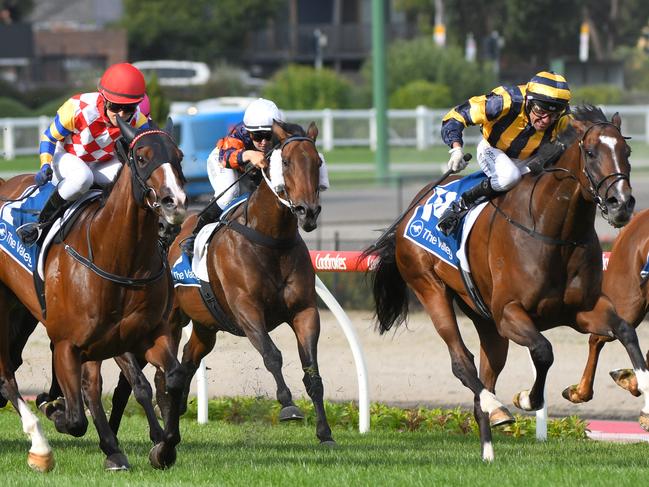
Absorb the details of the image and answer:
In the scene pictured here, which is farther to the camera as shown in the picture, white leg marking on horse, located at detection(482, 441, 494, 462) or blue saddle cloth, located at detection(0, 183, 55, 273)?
blue saddle cloth, located at detection(0, 183, 55, 273)

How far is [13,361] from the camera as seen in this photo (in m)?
7.38

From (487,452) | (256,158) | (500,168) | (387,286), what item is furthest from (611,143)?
(387,286)

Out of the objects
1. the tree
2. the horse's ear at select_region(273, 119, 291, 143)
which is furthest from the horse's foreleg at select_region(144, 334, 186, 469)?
the tree

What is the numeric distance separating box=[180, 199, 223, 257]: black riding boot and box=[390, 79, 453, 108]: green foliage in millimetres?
27898

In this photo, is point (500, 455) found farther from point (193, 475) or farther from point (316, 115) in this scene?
point (316, 115)

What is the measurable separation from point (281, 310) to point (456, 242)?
3.32ft

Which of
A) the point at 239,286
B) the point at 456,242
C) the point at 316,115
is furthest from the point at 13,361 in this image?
the point at 316,115

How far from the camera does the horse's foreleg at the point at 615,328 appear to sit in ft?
20.0

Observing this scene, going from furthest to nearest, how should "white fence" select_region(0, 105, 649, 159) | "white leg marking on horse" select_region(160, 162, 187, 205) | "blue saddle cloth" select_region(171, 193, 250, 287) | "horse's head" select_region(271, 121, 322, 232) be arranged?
→ "white fence" select_region(0, 105, 649, 159)
"blue saddle cloth" select_region(171, 193, 250, 287)
"horse's head" select_region(271, 121, 322, 232)
"white leg marking on horse" select_region(160, 162, 187, 205)

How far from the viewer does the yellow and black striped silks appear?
6.91 m

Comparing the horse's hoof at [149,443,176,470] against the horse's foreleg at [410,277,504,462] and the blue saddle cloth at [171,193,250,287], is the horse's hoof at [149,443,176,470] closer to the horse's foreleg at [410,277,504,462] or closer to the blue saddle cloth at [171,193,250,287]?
the horse's foreleg at [410,277,504,462]

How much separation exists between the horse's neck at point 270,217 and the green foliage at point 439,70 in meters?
30.0

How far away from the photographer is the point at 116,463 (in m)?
5.93

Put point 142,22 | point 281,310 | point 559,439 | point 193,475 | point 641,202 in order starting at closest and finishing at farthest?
1. point 193,475
2. point 281,310
3. point 559,439
4. point 641,202
5. point 142,22
